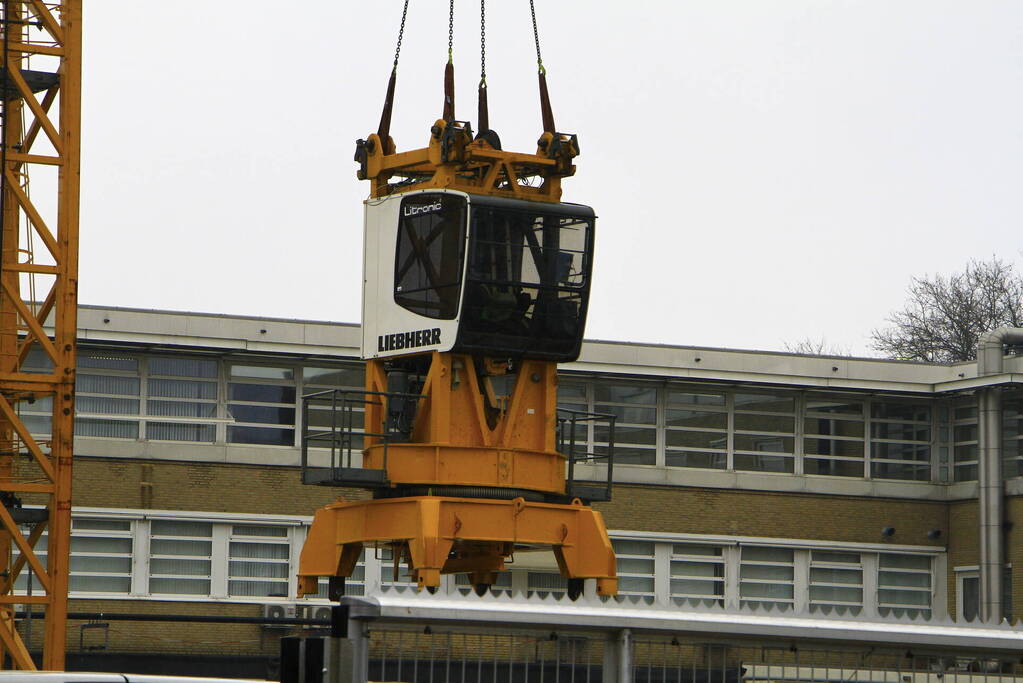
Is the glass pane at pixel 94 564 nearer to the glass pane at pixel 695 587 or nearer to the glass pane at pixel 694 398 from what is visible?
the glass pane at pixel 695 587

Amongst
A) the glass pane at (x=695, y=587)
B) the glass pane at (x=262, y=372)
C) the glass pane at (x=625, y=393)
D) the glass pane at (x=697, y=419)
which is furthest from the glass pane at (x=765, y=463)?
the glass pane at (x=262, y=372)

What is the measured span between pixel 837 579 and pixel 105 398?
48.0 feet

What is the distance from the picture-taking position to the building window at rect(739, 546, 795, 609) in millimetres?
35094

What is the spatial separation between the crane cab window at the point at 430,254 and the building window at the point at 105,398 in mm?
12657

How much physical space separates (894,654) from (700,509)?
23702 millimetres

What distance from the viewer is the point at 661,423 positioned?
3509 centimetres

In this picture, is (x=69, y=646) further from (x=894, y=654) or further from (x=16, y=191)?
(x=894, y=654)

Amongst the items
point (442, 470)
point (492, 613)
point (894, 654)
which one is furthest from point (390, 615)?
point (442, 470)

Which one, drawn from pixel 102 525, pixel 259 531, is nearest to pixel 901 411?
pixel 259 531

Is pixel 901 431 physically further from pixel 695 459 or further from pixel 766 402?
pixel 695 459

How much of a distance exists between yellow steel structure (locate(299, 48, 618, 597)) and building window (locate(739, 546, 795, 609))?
1436 cm

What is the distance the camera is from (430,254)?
20891 millimetres

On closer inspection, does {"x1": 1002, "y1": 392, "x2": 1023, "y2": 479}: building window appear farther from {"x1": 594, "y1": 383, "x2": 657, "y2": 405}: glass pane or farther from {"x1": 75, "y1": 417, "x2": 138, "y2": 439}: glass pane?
{"x1": 75, "y1": 417, "x2": 138, "y2": 439}: glass pane

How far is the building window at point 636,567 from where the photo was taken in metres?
34.1
